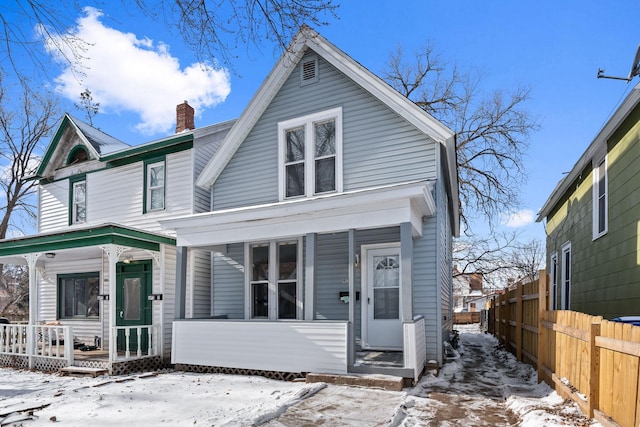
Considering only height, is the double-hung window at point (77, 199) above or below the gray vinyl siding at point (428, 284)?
above

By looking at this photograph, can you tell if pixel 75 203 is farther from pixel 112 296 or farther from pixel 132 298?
pixel 112 296

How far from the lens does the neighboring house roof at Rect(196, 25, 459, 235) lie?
8539 mm

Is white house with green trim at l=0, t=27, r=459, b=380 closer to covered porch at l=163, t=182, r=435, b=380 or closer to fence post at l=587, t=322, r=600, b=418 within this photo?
covered porch at l=163, t=182, r=435, b=380

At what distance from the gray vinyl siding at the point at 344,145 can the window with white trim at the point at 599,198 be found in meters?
3.20

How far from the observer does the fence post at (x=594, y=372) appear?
449 cm

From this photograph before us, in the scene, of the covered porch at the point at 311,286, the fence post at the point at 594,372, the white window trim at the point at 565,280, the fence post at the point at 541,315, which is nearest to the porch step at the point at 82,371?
the covered porch at the point at 311,286

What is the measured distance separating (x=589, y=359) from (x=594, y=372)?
0.16 metres

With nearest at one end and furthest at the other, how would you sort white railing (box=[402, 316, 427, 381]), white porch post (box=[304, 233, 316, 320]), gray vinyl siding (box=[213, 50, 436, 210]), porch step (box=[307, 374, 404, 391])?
porch step (box=[307, 374, 404, 391])
white railing (box=[402, 316, 427, 381])
white porch post (box=[304, 233, 316, 320])
gray vinyl siding (box=[213, 50, 436, 210])

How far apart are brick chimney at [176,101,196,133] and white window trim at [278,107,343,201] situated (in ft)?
16.3

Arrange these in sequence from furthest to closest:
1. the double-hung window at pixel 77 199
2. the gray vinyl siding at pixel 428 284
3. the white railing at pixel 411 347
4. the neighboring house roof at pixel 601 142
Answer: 1. the double-hung window at pixel 77 199
2. the gray vinyl siding at pixel 428 284
3. the white railing at pixel 411 347
4. the neighboring house roof at pixel 601 142

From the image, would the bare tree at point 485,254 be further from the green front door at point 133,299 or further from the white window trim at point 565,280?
the green front door at point 133,299

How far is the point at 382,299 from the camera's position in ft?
29.9

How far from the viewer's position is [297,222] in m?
8.17

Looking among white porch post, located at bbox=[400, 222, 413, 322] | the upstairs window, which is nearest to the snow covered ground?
white porch post, located at bbox=[400, 222, 413, 322]
